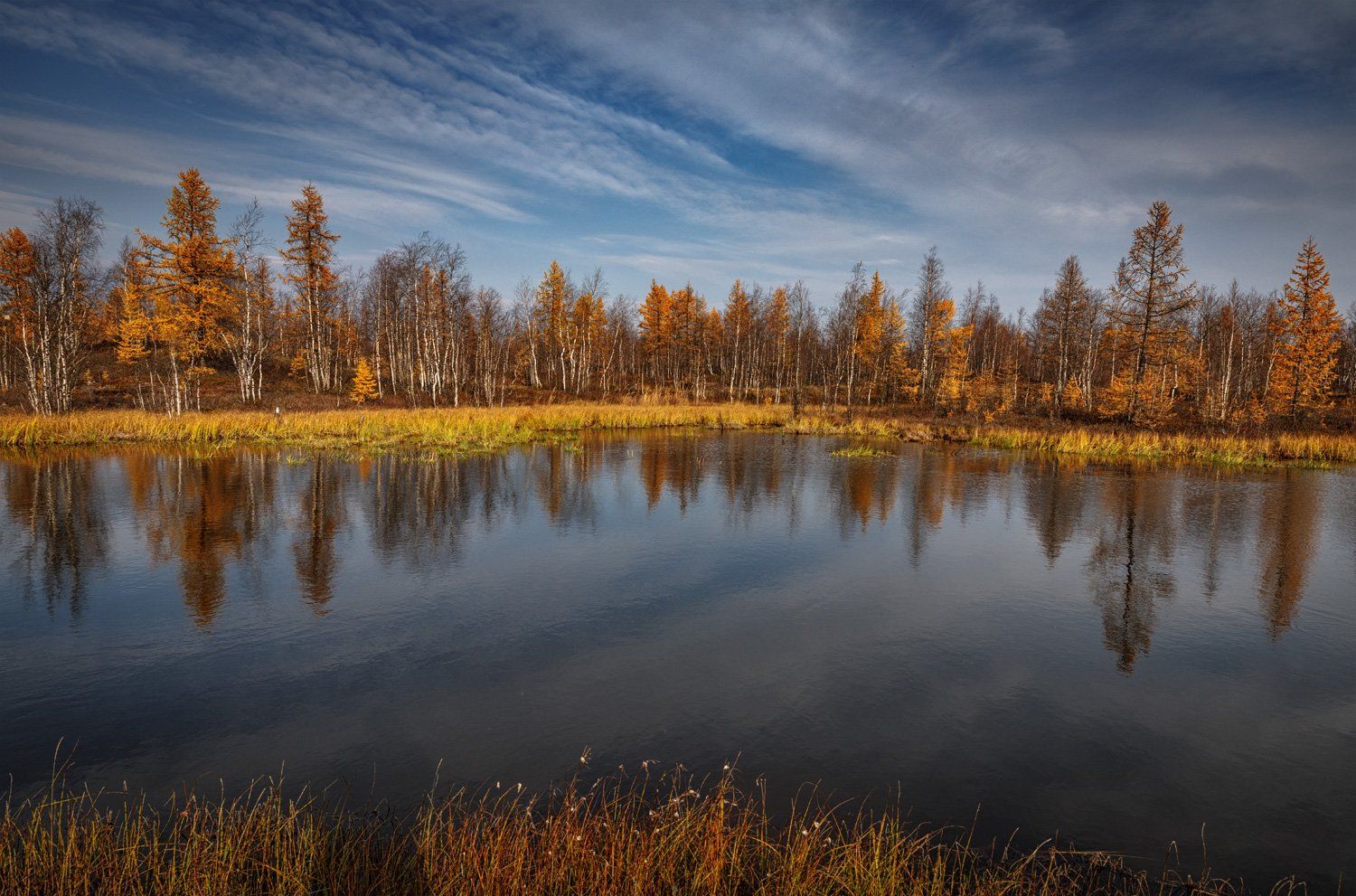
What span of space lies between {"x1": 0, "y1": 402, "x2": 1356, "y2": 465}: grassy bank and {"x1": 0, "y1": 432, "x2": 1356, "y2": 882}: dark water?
12.5m

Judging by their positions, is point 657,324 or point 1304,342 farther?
point 657,324

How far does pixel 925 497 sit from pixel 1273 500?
996 centimetres

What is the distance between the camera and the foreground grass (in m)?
3.59

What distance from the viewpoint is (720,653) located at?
7.86 meters

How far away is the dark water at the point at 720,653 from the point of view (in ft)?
17.6

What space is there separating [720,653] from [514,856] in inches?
175

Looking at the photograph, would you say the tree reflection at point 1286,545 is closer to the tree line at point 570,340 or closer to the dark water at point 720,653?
the dark water at point 720,653

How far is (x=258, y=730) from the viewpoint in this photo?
231 inches

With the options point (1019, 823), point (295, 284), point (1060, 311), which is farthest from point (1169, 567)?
point (295, 284)

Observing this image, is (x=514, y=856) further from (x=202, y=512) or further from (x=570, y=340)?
(x=570, y=340)

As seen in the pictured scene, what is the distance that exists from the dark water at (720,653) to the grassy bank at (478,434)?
12489 millimetres

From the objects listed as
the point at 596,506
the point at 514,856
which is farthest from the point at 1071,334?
the point at 514,856

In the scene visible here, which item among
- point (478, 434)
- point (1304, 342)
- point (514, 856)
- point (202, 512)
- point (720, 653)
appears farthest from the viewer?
point (1304, 342)

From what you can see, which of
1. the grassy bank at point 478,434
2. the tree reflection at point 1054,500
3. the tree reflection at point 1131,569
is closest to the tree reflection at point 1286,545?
the tree reflection at point 1131,569
